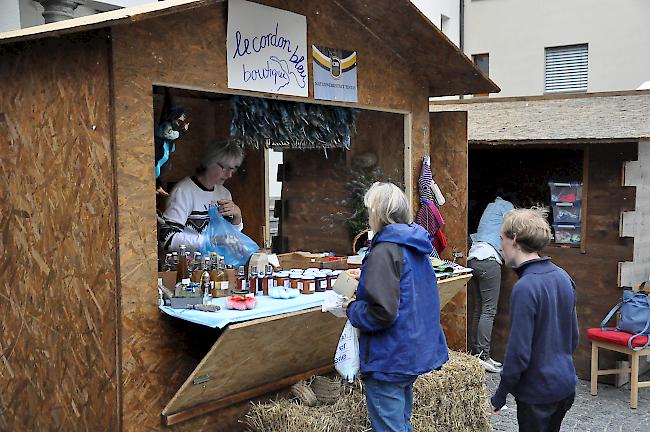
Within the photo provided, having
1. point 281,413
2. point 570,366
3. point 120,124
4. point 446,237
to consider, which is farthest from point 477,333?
point 120,124

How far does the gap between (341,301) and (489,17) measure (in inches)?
534

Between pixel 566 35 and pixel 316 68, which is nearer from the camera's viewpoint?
pixel 316 68

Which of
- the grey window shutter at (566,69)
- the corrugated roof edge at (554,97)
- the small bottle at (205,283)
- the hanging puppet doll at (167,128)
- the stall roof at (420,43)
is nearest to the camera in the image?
the small bottle at (205,283)

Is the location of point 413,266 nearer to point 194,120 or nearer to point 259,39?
point 259,39

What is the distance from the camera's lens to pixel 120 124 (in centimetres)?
361

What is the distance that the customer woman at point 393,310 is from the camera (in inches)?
131

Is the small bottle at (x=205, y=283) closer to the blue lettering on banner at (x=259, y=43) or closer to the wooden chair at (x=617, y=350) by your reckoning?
the blue lettering on banner at (x=259, y=43)

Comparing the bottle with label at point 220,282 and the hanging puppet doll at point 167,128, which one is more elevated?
the hanging puppet doll at point 167,128

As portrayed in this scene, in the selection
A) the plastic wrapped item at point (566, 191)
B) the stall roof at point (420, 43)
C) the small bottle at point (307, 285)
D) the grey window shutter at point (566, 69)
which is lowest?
the small bottle at point (307, 285)

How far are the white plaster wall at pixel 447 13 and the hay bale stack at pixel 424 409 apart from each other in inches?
434

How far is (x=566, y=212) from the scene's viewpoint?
7.03m

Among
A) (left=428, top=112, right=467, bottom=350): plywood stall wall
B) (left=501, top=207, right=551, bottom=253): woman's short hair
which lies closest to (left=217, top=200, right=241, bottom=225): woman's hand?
(left=428, top=112, right=467, bottom=350): plywood stall wall

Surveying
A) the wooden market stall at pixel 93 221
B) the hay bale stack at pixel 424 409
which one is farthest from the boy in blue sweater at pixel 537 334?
the wooden market stall at pixel 93 221

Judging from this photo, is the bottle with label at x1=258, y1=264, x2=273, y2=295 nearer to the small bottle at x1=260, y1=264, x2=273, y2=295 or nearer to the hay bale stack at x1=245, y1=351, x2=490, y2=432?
the small bottle at x1=260, y1=264, x2=273, y2=295
